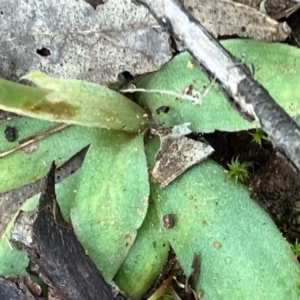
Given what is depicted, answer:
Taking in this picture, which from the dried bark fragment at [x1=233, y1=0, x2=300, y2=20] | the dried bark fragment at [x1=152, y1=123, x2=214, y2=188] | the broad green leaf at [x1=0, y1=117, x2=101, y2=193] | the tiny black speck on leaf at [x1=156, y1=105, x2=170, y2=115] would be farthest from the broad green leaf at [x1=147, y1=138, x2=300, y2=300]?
the dried bark fragment at [x1=233, y1=0, x2=300, y2=20]

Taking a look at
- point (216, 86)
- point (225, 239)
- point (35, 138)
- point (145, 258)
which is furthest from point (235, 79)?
point (35, 138)

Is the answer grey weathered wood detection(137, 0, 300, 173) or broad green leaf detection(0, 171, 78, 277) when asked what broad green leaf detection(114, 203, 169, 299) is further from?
grey weathered wood detection(137, 0, 300, 173)

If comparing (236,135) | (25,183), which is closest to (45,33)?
(25,183)

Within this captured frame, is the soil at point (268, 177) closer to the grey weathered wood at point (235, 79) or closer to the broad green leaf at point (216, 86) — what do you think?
the broad green leaf at point (216, 86)

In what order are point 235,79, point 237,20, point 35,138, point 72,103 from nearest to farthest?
point 235,79 → point 72,103 → point 237,20 → point 35,138

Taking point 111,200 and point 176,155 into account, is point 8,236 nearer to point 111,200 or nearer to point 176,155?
point 111,200

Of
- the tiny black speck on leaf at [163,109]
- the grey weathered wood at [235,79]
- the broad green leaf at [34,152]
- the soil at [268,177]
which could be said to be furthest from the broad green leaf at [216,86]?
the grey weathered wood at [235,79]
